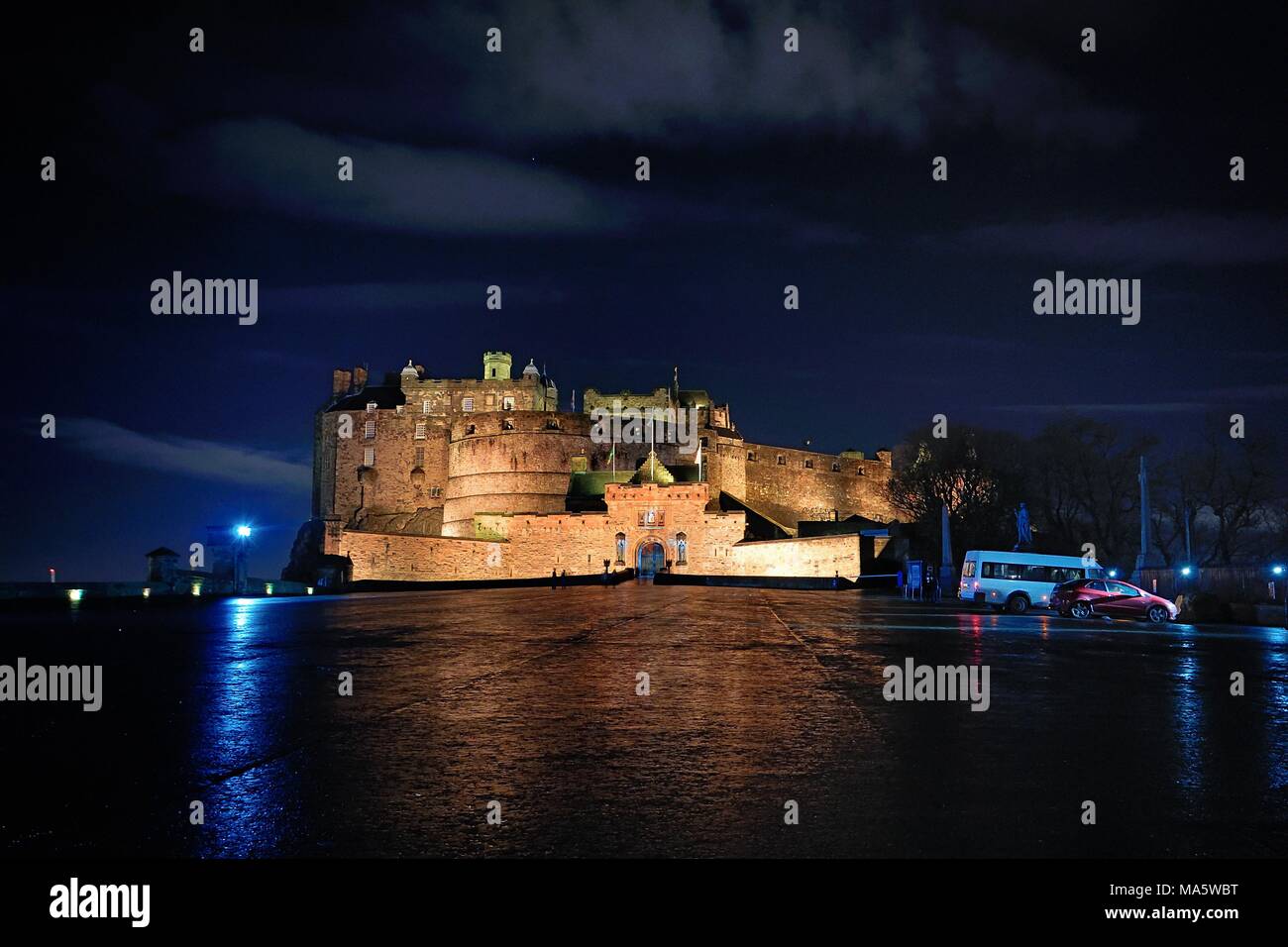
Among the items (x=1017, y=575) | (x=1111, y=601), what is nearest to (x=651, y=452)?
(x=1017, y=575)

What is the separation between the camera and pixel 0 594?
23.3 m

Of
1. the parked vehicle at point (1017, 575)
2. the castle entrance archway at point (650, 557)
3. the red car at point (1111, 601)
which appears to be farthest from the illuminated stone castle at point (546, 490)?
the red car at point (1111, 601)

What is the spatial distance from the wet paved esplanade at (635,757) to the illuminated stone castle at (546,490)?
42051 mm

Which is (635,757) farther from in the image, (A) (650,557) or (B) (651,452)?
(B) (651,452)

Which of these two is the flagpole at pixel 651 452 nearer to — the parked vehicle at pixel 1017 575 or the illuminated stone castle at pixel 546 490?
the illuminated stone castle at pixel 546 490

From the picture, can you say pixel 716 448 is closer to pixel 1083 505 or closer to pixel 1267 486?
pixel 1083 505

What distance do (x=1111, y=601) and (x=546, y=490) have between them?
46.5 metres

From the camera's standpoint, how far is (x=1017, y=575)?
84.3ft

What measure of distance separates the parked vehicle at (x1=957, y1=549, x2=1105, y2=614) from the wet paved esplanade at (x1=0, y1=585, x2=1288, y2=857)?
15.9 m

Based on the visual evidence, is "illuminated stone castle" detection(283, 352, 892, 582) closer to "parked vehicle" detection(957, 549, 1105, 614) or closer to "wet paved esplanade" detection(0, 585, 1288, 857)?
"parked vehicle" detection(957, 549, 1105, 614)

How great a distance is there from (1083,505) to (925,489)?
8.17m

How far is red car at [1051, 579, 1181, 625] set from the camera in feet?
67.3

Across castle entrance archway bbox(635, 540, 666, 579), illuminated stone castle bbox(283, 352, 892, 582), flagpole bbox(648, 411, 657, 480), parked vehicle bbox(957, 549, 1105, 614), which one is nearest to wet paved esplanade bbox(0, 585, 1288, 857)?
parked vehicle bbox(957, 549, 1105, 614)

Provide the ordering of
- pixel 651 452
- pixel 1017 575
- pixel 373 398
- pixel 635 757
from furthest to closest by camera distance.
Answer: pixel 373 398, pixel 651 452, pixel 1017 575, pixel 635 757
